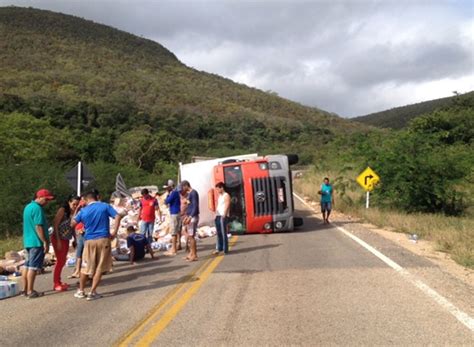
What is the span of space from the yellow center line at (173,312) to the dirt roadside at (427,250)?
4.57 meters

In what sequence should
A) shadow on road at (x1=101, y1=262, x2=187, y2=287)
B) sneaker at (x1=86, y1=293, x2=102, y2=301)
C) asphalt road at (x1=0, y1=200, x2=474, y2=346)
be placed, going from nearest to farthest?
1. asphalt road at (x1=0, y1=200, x2=474, y2=346)
2. sneaker at (x1=86, y1=293, x2=102, y2=301)
3. shadow on road at (x1=101, y1=262, x2=187, y2=287)

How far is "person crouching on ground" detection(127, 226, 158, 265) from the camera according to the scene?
12898 millimetres

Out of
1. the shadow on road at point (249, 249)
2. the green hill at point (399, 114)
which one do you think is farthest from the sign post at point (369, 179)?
Result: the green hill at point (399, 114)

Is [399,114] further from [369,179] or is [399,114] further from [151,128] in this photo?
[369,179]

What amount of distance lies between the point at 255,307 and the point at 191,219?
18.7 feet

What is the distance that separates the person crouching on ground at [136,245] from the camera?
12898 mm

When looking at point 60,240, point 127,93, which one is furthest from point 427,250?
point 127,93

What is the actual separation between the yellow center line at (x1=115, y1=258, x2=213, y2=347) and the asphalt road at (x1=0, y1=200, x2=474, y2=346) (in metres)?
0.02

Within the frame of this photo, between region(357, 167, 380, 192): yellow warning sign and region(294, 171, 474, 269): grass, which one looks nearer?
region(294, 171, 474, 269): grass

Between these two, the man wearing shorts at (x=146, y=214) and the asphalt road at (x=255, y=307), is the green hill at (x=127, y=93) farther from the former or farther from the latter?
the asphalt road at (x=255, y=307)

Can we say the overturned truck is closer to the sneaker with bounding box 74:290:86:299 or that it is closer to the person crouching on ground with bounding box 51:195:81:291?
the person crouching on ground with bounding box 51:195:81:291

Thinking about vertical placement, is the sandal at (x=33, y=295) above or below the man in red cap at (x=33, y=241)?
below

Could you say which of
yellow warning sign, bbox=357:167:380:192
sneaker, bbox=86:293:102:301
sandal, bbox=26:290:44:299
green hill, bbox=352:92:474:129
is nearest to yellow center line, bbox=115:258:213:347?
sneaker, bbox=86:293:102:301

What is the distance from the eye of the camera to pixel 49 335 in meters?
6.76
